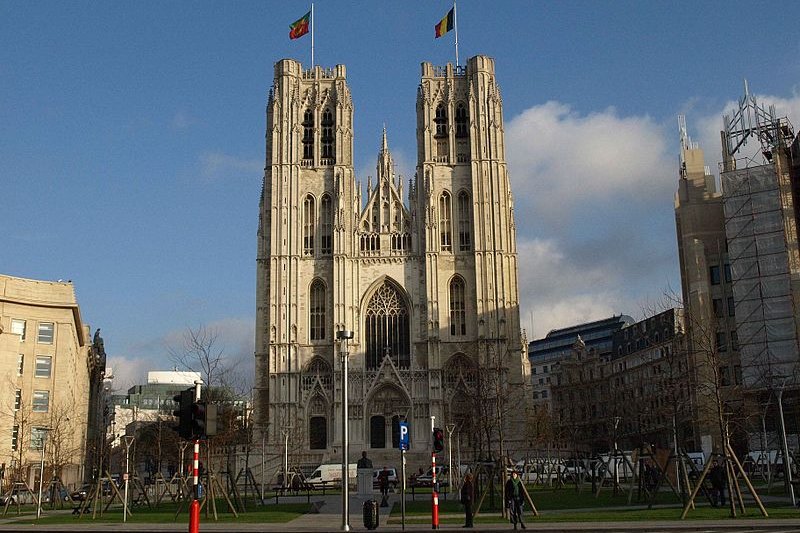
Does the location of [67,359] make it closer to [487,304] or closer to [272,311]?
[272,311]

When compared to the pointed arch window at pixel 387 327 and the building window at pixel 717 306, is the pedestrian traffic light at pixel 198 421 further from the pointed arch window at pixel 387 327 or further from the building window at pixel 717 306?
the pointed arch window at pixel 387 327

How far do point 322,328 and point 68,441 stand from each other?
24.9m

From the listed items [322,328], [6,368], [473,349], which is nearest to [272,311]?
[322,328]

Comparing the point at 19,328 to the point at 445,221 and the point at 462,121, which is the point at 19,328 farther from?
the point at 462,121

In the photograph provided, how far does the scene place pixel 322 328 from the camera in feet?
280

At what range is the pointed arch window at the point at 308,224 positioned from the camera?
86688mm

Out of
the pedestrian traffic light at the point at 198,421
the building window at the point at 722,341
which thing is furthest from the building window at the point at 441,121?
the pedestrian traffic light at the point at 198,421

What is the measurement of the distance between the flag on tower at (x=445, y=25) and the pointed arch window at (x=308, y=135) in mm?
14672

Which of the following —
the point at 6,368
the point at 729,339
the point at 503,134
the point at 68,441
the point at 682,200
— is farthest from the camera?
the point at 503,134

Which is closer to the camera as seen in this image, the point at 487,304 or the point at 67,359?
the point at 67,359

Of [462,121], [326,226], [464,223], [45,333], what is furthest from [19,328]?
[462,121]

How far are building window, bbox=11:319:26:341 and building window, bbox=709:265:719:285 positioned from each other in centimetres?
5490

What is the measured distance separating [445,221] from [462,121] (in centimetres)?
1058

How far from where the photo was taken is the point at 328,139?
90.6m
